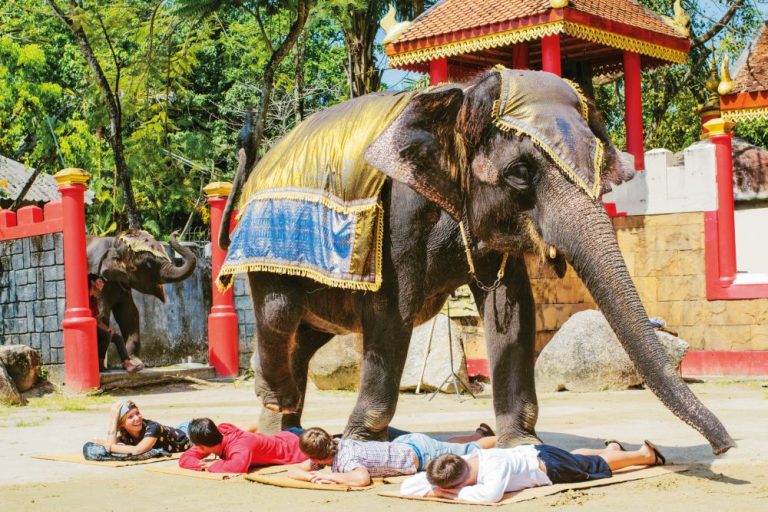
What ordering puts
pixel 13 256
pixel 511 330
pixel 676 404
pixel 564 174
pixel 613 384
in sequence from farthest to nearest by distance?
pixel 13 256
pixel 613 384
pixel 511 330
pixel 564 174
pixel 676 404

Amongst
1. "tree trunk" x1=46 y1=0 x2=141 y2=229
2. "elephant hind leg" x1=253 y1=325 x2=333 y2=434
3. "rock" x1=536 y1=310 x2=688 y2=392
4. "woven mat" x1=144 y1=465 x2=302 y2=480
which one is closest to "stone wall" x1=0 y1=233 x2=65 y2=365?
"tree trunk" x1=46 y1=0 x2=141 y2=229

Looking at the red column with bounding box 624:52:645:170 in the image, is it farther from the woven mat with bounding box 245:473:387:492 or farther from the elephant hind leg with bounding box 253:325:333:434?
the woven mat with bounding box 245:473:387:492

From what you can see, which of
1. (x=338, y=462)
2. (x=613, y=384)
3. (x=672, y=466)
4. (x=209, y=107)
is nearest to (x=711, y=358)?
(x=613, y=384)

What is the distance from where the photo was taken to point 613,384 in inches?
461

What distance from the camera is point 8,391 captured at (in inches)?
475

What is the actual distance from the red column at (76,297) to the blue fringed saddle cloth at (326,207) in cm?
777

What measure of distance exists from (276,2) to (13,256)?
652 centimetres

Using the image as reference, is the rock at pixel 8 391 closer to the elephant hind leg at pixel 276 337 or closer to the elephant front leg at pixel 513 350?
the elephant hind leg at pixel 276 337

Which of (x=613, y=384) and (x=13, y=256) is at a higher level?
(x=13, y=256)

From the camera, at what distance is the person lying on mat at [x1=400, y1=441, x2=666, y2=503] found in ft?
16.7

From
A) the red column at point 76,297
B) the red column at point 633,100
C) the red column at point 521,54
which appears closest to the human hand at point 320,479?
the red column at point 76,297

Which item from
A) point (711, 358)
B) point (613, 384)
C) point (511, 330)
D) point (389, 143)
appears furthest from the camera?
point (711, 358)

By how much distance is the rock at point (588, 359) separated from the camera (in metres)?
11.7

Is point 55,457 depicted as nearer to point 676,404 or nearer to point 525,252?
point 525,252
